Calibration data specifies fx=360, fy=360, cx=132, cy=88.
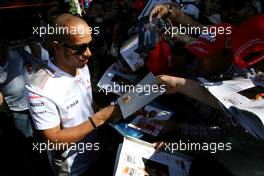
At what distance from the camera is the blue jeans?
387cm

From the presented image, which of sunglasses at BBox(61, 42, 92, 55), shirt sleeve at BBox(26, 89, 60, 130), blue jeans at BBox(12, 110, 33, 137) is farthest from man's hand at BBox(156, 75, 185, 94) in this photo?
blue jeans at BBox(12, 110, 33, 137)

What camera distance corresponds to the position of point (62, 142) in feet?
7.49

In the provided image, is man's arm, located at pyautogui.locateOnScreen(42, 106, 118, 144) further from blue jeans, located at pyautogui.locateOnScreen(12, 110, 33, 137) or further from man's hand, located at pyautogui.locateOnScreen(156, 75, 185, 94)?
blue jeans, located at pyautogui.locateOnScreen(12, 110, 33, 137)

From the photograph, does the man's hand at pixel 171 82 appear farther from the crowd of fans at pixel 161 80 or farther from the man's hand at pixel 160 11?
the man's hand at pixel 160 11

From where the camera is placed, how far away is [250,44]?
1.94 metres

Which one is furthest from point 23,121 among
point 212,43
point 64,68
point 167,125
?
point 212,43

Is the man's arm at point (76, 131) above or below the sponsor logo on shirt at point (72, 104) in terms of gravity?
below

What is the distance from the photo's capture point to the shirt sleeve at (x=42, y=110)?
2227mm

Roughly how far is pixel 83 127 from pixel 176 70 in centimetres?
92

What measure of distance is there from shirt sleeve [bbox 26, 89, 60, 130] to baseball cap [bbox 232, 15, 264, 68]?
1144 millimetres

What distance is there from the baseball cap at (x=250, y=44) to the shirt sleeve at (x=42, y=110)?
1144 millimetres

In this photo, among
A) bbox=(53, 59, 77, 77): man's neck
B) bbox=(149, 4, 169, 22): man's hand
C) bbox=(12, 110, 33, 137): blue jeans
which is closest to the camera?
bbox=(53, 59, 77, 77): man's neck

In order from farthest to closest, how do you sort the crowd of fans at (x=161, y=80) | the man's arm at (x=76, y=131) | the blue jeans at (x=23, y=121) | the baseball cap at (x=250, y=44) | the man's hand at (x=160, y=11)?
1. the blue jeans at (x=23, y=121)
2. the man's hand at (x=160, y=11)
3. the man's arm at (x=76, y=131)
4. the crowd of fans at (x=161, y=80)
5. the baseball cap at (x=250, y=44)

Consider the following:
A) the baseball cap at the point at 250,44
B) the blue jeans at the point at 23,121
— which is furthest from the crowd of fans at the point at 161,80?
the blue jeans at the point at 23,121
